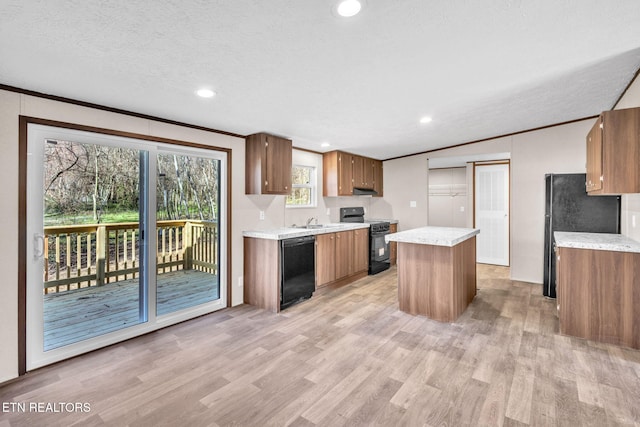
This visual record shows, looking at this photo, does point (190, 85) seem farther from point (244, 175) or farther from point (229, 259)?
point (229, 259)

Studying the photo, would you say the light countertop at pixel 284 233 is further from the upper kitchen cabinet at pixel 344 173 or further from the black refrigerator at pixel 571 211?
the black refrigerator at pixel 571 211

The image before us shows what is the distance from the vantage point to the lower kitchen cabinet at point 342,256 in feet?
14.0

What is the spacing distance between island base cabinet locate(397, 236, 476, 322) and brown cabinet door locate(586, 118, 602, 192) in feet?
4.31

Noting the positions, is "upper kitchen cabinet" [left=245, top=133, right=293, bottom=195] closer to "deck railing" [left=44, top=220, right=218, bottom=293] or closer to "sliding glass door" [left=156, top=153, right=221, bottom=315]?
"sliding glass door" [left=156, top=153, right=221, bottom=315]

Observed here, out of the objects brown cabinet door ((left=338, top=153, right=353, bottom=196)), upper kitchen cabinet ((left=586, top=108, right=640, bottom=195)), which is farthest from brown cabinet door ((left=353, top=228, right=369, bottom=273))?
upper kitchen cabinet ((left=586, top=108, right=640, bottom=195))

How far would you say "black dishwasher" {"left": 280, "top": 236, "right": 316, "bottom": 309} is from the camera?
362 centimetres

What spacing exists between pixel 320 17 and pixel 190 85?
4.18ft

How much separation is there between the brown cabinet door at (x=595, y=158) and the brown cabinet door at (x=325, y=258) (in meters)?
2.99

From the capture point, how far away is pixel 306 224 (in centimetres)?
496

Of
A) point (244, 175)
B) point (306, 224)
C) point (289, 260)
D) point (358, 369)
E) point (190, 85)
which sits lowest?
point (358, 369)

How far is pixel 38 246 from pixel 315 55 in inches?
103

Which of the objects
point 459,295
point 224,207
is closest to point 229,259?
point 224,207

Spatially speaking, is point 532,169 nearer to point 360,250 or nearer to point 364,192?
point 364,192

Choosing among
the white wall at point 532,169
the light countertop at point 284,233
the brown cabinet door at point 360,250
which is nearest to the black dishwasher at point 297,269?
the light countertop at point 284,233
